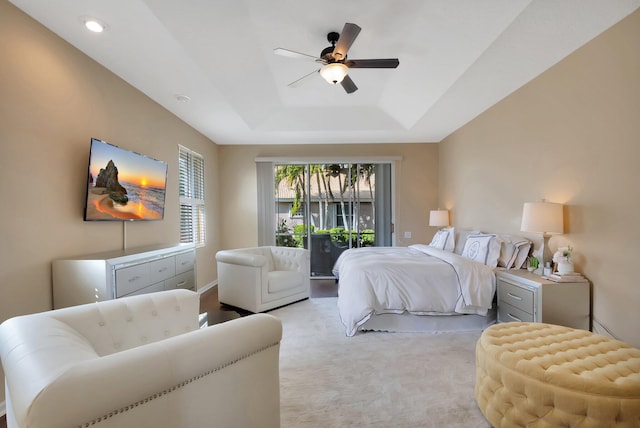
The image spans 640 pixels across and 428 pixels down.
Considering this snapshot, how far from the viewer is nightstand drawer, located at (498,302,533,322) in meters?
2.74

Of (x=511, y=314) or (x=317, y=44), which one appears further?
(x=317, y=44)

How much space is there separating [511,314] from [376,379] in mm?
1704

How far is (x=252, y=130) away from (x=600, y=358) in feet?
16.1

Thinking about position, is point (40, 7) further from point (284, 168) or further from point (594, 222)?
point (594, 222)

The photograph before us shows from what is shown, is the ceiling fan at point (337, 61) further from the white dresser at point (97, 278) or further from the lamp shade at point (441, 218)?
the lamp shade at point (441, 218)

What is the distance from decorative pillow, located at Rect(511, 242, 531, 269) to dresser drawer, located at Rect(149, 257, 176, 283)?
12.7 feet

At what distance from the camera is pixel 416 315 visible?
3.17 meters

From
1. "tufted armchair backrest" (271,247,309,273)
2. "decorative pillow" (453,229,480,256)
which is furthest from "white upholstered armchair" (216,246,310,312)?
"decorative pillow" (453,229,480,256)

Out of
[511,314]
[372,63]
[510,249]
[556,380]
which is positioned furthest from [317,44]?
[511,314]

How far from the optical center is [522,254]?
3260mm

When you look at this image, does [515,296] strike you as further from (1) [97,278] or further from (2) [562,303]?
(1) [97,278]

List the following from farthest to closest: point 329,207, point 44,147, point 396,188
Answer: point 329,207
point 396,188
point 44,147

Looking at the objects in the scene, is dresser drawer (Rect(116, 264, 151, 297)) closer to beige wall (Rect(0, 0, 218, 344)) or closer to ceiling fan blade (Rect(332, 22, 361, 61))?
beige wall (Rect(0, 0, 218, 344))

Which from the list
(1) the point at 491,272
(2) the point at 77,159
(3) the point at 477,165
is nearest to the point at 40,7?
(2) the point at 77,159
